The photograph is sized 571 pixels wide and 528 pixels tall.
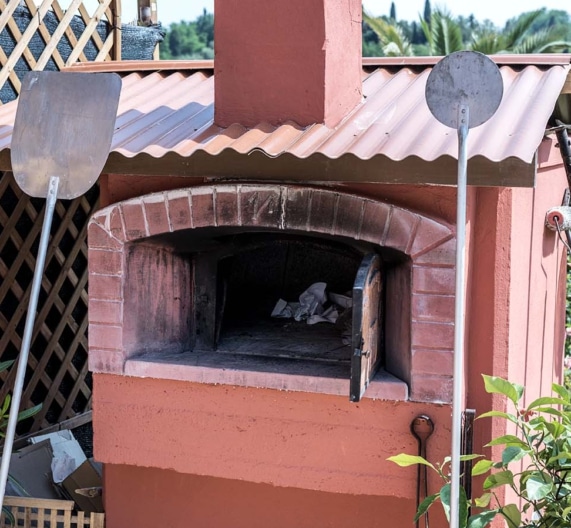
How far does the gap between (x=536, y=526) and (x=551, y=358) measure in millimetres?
2074

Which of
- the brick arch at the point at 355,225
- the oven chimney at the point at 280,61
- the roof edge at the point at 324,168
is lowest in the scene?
the brick arch at the point at 355,225

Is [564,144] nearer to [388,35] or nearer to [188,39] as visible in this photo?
[388,35]

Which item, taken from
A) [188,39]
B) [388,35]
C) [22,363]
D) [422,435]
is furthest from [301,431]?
[188,39]

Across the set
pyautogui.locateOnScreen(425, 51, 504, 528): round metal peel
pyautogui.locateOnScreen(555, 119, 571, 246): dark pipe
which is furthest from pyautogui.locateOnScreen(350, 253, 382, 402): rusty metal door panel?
pyautogui.locateOnScreen(555, 119, 571, 246): dark pipe

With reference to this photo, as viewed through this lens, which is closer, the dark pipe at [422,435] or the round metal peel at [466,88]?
the round metal peel at [466,88]

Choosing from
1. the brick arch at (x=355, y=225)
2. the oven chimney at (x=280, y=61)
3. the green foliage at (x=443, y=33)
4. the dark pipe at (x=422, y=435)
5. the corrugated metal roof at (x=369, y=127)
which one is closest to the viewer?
the corrugated metal roof at (x=369, y=127)

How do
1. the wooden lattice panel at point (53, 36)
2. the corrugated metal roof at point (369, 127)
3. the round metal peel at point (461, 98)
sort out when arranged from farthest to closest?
1. the wooden lattice panel at point (53, 36)
2. the corrugated metal roof at point (369, 127)
3. the round metal peel at point (461, 98)

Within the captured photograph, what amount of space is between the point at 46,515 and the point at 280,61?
7.06 feet

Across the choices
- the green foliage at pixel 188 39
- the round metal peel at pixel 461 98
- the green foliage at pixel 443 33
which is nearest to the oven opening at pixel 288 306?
the round metal peel at pixel 461 98

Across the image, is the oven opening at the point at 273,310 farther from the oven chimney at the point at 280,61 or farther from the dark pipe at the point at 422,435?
the oven chimney at the point at 280,61

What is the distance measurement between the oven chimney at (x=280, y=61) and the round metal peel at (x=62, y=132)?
617 millimetres

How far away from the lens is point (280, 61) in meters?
3.45

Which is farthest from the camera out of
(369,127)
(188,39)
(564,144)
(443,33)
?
(188,39)

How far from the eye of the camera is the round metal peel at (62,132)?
299 centimetres
